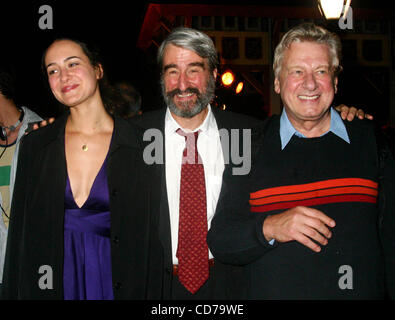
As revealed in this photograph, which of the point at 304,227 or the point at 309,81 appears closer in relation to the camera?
the point at 304,227

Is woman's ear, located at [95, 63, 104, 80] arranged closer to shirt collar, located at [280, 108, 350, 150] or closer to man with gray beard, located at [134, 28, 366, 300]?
man with gray beard, located at [134, 28, 366, 300]

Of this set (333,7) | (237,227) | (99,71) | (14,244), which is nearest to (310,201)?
(237,227)

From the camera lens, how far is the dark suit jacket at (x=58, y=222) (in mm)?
1853

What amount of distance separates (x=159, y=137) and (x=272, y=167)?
31.7 inches

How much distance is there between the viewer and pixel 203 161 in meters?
2.21

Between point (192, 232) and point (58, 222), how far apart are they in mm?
705

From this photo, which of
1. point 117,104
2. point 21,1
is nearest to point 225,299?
point 117,104

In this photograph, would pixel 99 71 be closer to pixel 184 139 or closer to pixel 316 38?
pixel 184 139

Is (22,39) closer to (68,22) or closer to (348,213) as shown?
(68,22)

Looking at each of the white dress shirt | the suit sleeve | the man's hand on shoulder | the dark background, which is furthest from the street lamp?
the man's hand on shoulder

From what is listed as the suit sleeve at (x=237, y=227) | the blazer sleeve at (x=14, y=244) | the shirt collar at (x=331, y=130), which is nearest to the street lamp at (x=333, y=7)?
the shirt collar at (x=331, y=130)

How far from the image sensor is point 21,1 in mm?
5543

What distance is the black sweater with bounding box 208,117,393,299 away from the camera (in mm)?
1508

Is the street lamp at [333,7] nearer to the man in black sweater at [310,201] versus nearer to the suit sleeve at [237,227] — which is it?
the man in black sweater at [310,201]
